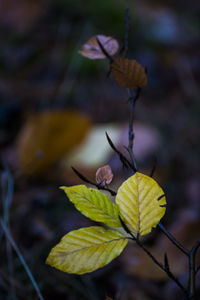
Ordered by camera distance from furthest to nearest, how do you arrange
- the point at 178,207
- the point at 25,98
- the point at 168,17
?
the point at 168,17, the point at 25,98, the point at 178,207

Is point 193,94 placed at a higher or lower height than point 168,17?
lower

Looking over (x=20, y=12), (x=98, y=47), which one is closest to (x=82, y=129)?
(x=98, y=47)

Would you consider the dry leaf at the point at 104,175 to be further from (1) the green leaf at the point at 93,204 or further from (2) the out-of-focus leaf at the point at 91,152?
(2) the out-of-focus leaf at the point at 91,152

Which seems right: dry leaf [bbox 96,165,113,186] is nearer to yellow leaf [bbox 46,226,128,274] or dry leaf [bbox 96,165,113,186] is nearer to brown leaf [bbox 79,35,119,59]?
yellow leaf [bbox 46,226,128,274]

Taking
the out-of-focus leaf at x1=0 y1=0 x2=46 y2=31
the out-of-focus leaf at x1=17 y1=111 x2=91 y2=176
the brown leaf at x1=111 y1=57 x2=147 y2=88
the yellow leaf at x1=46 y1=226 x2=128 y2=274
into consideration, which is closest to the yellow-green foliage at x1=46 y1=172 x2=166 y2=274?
the yellow leaf at x1=46 y1=226 x2=128 y2=274

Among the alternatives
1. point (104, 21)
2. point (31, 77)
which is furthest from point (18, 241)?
point (104, 21)

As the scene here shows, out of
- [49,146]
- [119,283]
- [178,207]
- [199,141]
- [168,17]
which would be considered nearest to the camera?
[119,283]

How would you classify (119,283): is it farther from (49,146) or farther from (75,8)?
(75,8)
